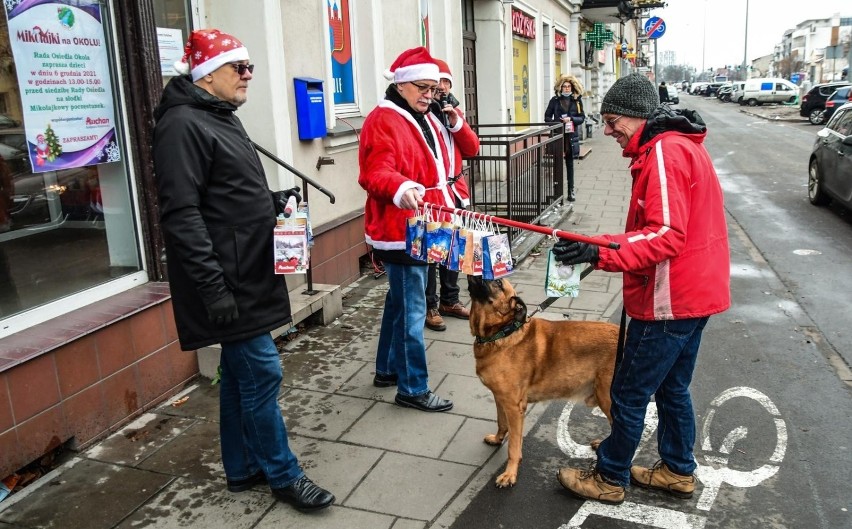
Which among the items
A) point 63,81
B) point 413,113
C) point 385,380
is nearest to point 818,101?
point 413,113

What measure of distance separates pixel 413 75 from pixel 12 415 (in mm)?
2822

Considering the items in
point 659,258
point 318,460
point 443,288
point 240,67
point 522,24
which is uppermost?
point 522,24

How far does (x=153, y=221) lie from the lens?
4.69m

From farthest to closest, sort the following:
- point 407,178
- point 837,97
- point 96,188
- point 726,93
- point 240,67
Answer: point 726,93, point 837,97, point 96,188, point 407,178, point 240,67

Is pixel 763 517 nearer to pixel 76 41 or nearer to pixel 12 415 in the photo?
pixel 12 415

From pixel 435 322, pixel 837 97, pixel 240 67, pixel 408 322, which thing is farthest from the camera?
pixel 837 97

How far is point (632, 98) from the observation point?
3027mm

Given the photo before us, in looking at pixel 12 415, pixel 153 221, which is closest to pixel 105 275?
pixel 153 221

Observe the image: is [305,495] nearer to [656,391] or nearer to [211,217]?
[211,217]

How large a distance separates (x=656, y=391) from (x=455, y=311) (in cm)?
301

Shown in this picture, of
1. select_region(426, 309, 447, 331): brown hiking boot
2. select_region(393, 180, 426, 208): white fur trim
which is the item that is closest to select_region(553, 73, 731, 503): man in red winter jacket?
select_region(393, 180, 426, 208): white fur trim

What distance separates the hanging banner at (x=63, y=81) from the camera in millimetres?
3998

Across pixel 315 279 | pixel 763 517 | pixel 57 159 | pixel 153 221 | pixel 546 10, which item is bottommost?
pixel 763 517

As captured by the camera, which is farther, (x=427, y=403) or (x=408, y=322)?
(x=427, y=403)
